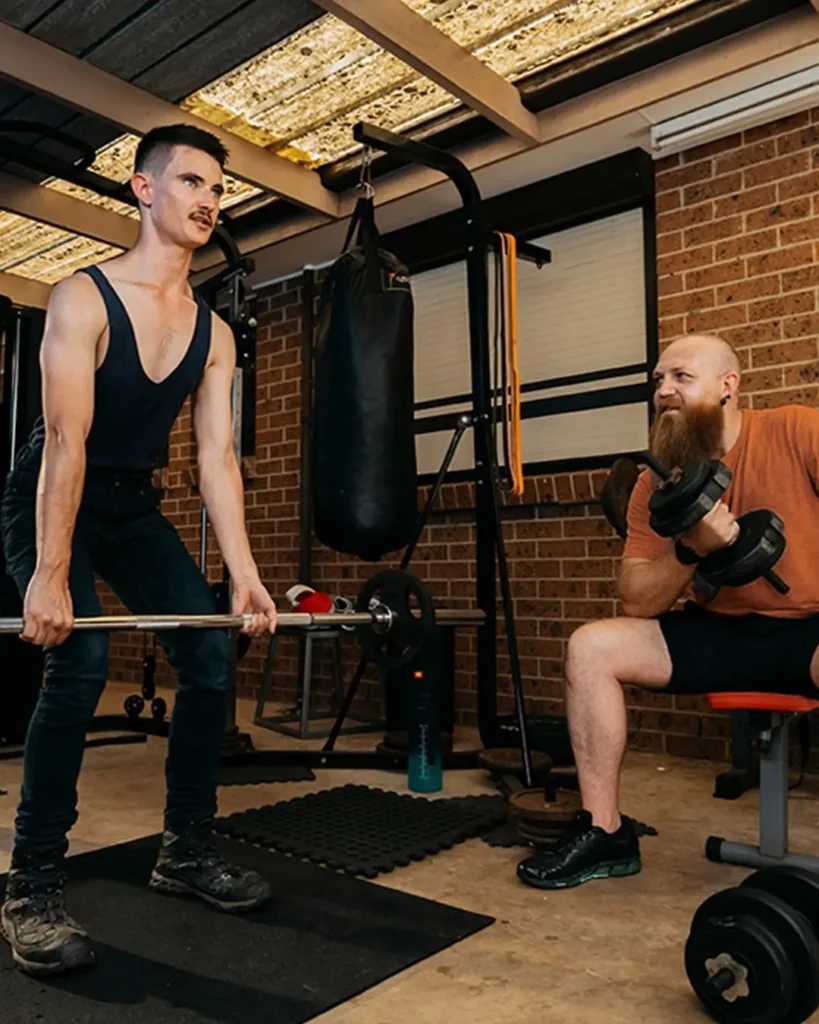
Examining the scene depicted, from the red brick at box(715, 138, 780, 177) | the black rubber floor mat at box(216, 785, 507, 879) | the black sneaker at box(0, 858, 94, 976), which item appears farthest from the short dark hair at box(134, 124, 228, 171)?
the red brick at box(715, 138, 780, 177)

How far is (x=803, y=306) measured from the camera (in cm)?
305

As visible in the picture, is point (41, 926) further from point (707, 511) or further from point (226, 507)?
point (707, 511)

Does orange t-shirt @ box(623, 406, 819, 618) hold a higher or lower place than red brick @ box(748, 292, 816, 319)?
lower

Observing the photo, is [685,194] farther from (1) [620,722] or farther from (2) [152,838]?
(2) [152,838]

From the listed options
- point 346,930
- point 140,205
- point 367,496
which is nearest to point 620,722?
point 346,930

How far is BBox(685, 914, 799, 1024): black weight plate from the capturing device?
1.22m

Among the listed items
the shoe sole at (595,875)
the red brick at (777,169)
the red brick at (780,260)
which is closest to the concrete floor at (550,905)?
the shoe sole at (595,875)

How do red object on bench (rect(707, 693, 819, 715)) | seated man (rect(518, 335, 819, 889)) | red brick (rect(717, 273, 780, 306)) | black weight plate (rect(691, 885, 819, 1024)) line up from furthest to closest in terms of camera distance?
1. red brick (rect(717, 273, 780, 306))
2. seated man (rect(518, 335, 819, 889))
3. red object on bench (rect(707, 693, 819, 715))
4. black weight plate (rect(691, 885, 819, 1024))

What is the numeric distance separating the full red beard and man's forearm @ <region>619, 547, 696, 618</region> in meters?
0.25

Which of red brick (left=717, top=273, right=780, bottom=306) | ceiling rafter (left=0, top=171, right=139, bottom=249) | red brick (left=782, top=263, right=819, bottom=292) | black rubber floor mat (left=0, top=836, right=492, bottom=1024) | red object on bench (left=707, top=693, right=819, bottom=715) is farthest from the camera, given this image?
ceiling rafter (left=0, top=171, right=139, bottom=249)

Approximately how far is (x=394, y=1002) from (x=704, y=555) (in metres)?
1.01

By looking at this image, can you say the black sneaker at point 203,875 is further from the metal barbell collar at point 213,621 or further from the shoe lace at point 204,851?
the metal barbell collar at point 213,621

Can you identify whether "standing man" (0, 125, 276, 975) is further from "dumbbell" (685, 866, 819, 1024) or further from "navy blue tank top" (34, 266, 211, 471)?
"dumbbell" (685, 866, 819, 1024)

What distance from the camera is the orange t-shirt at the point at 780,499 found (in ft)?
6.43
